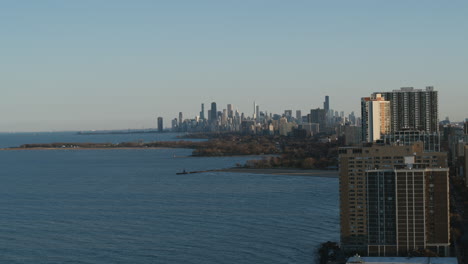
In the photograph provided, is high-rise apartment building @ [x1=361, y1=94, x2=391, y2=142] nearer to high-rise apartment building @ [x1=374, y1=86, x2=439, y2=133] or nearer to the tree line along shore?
high-rise apartment building @ [x1=374, y1=86, x2=439, y2=133]

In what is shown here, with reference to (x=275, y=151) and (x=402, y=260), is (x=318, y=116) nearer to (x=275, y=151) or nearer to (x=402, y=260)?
(x=275, y=151)

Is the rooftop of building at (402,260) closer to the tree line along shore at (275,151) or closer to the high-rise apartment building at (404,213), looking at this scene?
the high-rise apartment building at (404,213)

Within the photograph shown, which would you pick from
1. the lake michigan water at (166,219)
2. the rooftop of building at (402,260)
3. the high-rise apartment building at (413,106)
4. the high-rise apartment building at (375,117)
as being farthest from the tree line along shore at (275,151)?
the rooftop of building at (402,260)

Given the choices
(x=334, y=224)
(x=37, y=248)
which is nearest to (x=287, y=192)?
(x=334, y=224)

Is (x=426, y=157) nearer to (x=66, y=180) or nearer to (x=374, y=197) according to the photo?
(x=374, y=197)

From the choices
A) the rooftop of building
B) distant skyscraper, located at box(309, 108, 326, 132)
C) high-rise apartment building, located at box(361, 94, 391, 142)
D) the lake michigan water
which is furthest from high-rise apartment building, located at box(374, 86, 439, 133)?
distant skyscraper, located at box(309, 108, 326, 132)

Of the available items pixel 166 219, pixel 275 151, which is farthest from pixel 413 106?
pixel 275 151
